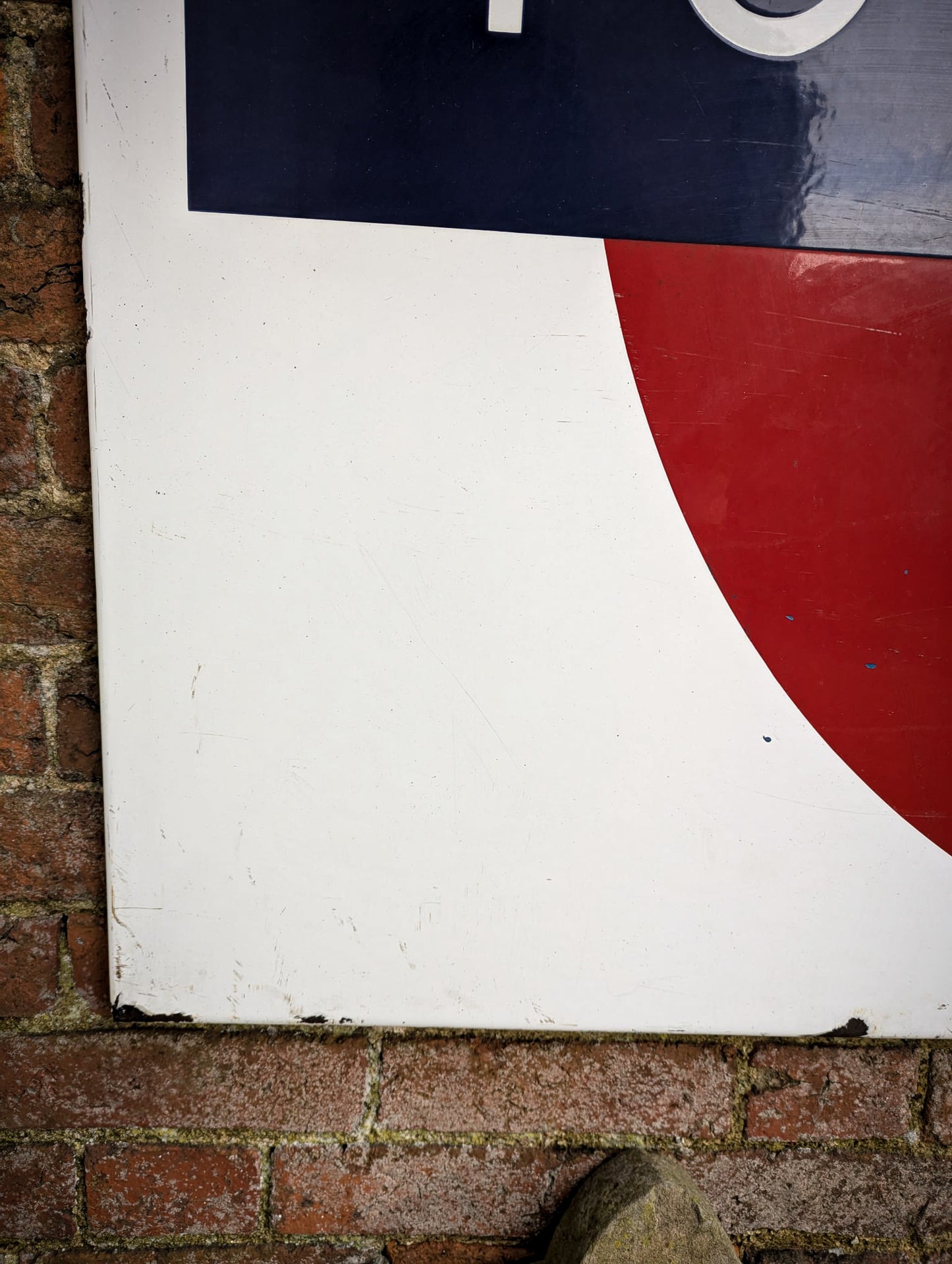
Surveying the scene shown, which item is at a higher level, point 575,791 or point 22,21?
point 22,21

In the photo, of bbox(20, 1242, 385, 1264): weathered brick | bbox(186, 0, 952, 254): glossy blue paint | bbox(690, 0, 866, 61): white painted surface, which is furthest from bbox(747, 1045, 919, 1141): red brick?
bbox(690, 0, 866, 61): white painted surface

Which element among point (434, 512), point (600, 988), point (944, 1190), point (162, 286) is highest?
point (162, 286)

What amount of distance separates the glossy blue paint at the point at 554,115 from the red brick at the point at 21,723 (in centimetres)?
36

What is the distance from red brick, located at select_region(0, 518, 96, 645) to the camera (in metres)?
0.53

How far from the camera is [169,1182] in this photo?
1.88 ft

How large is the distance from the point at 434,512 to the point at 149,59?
0.34 m

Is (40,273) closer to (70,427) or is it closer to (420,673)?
(70,427)

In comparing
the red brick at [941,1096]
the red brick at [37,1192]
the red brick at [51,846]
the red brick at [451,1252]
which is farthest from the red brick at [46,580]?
the red brick at [941,1096]

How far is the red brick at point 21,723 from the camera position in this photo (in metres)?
0.54

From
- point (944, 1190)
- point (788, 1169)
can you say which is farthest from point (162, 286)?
point (944, 1190)

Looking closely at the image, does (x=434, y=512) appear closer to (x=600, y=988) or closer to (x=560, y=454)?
(x=560, y=454)

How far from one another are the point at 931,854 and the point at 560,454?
16.5 inches

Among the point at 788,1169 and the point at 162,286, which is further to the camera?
the point at 788,1169

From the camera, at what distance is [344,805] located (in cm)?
52
